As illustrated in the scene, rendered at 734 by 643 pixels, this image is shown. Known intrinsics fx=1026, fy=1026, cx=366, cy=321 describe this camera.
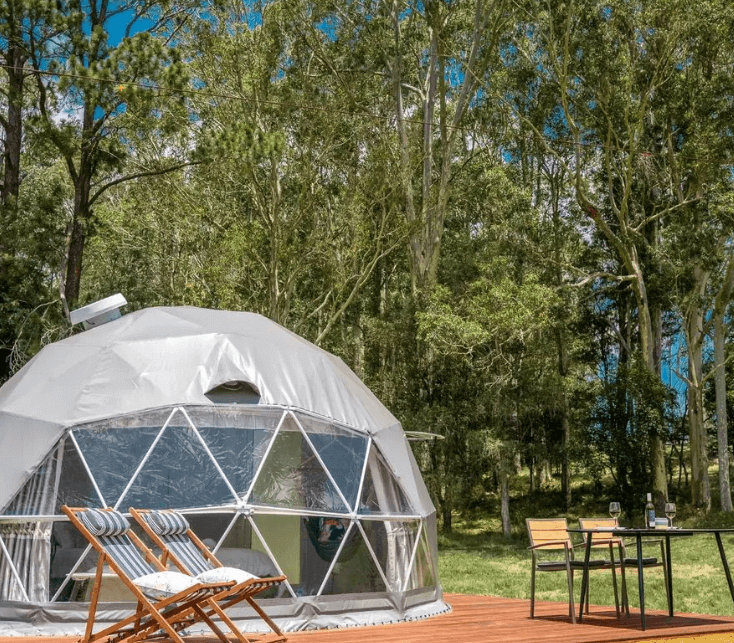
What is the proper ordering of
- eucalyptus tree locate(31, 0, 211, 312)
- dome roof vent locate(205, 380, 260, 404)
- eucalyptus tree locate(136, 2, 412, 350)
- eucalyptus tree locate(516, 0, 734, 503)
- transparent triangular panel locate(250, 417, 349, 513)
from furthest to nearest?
eucalyptus tree locate(516, 0, 734, 503), eucalyptus tree locate(136, 2, 412, 350), eucalyptus tree locate(31, 0, 211, 312), dome roof vent locate(205, 380, 260, 404), transparent triangular panel locate(250, 417, 349, 513)

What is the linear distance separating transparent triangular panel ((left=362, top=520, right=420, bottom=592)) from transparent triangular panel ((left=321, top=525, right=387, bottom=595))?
10cm

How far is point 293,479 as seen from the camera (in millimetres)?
8008

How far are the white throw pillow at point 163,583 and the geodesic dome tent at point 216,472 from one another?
1.60m

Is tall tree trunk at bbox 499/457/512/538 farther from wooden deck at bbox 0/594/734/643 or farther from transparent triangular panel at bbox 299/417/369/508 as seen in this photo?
transparent triangular panel at bbox 299/417/369/508

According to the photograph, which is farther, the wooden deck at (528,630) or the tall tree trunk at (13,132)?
the tall tree trunk at (13,132)

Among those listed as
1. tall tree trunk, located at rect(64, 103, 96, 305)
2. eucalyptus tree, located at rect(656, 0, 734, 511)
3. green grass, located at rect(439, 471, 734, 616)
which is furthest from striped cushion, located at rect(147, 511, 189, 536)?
eucalyptus tree, located at rect(656, 0, 734, 511)

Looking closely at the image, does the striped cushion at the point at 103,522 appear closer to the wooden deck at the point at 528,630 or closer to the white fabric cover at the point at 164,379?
the wooden deck at the point at 528,630

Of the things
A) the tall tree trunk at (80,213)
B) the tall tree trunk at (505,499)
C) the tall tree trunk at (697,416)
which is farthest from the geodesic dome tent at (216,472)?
the tall tree trunk at (697,416)

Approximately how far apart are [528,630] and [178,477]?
9.16 ft

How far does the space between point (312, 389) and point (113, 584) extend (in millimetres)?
2232

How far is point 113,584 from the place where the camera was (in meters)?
7.41

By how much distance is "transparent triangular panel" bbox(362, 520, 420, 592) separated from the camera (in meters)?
8.25

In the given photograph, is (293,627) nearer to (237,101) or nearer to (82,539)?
(82,539)

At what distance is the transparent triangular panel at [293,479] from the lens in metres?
7.88
